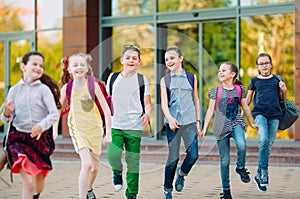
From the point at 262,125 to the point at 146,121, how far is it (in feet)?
6.11

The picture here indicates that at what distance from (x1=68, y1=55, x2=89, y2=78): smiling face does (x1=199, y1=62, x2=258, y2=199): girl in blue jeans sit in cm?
150

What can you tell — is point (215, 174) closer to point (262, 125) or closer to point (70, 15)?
point (262, 125)

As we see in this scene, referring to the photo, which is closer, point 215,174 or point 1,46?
point 215,174

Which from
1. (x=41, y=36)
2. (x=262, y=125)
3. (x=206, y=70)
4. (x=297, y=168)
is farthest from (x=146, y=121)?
(x=41, y=36)

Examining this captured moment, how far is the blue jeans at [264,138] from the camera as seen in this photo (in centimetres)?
823

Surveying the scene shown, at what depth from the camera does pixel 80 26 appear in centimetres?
1565

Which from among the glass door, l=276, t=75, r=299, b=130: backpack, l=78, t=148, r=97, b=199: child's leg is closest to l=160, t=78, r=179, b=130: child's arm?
l=78, t=148, r=97, b=199: child's leg

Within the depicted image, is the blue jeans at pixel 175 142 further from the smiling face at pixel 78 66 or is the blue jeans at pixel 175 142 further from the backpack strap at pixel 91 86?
the smiling face at pixel 78 66

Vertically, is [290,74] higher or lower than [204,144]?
higher

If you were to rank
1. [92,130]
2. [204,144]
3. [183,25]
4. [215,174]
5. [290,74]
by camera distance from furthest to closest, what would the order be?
[183,25] < [290,74] < [204,144] < [215,174] < [92,130]

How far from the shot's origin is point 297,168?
1159 cm

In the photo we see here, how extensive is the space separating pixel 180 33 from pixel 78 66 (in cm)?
914

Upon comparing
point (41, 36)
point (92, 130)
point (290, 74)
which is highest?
point (41, 36)

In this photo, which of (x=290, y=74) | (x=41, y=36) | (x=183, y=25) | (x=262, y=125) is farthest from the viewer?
(x=41, y=36)
